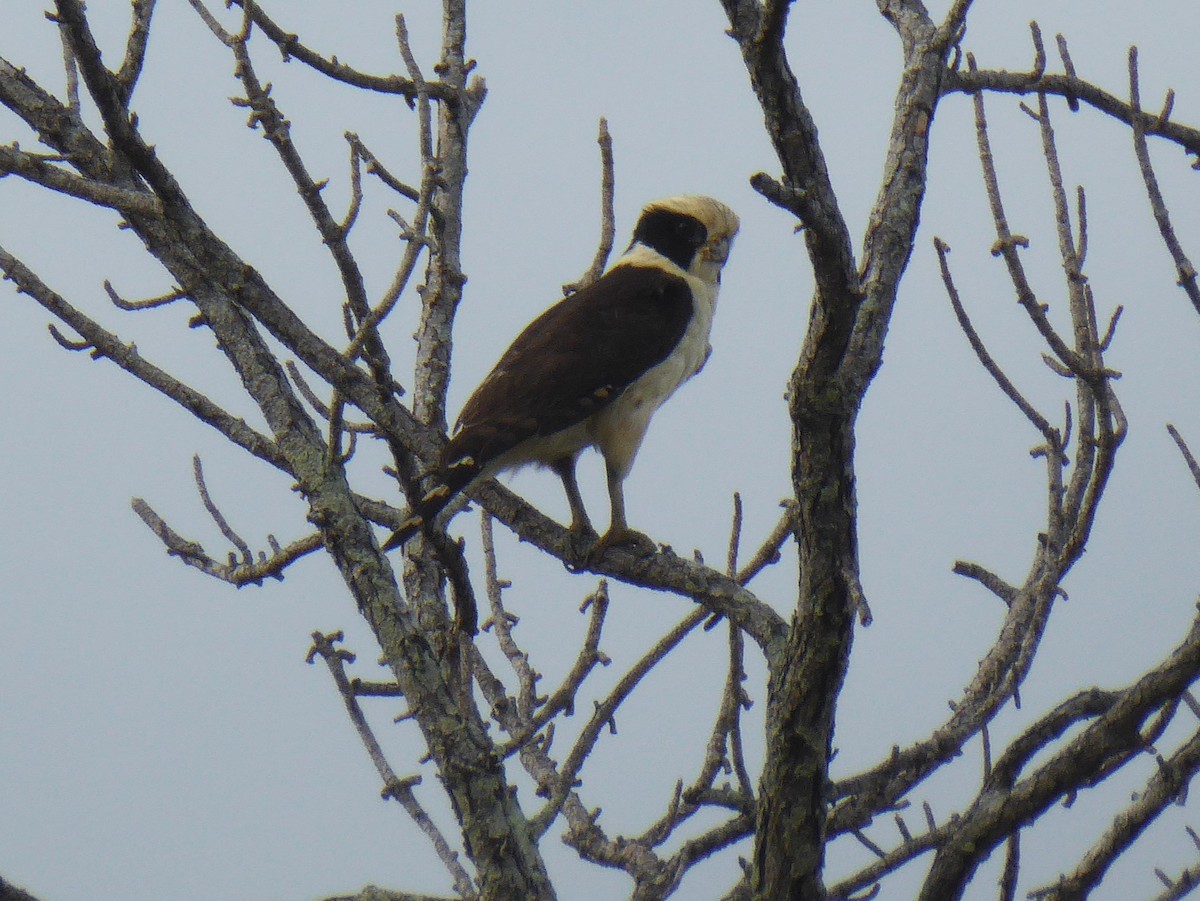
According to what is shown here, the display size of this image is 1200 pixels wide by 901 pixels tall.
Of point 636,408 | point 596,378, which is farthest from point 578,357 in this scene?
point 636,408

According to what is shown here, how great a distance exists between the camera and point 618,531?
14.5 ft

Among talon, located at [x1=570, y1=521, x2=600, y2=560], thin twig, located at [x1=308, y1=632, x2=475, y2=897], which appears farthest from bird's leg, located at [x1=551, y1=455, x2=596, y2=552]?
thin twig, located at [x1=308, y1=632, x2=475, y2=897]

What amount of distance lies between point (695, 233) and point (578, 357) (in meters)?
1.19

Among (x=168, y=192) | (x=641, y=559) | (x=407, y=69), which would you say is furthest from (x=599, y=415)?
(x=168, y=192)

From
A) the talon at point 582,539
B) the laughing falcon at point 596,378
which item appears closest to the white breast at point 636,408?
the laughing falcon at point 596,378

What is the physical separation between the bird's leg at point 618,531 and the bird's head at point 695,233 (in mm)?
1106

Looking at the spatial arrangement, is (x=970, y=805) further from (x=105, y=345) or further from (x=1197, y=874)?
(x=105, y=345)

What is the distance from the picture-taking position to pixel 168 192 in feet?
9.02

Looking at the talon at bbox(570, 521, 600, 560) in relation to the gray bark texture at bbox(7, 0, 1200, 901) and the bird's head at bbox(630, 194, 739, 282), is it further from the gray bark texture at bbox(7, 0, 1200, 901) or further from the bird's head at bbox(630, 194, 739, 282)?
the bird's head at bbox(630, 194, 739, 282)

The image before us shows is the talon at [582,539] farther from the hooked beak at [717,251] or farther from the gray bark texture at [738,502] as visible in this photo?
the hooked beak at [717,251]

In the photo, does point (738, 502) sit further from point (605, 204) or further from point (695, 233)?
point (695, 233)

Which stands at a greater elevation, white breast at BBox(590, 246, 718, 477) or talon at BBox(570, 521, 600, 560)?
white breast at BBox(590, 246, 718, 477)

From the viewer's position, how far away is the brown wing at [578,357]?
13.9 feet

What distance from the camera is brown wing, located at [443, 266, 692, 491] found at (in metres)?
4.24
